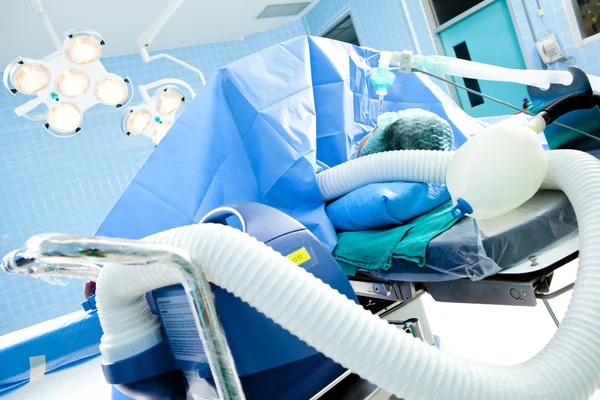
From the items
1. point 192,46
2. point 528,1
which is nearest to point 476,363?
point 528,1

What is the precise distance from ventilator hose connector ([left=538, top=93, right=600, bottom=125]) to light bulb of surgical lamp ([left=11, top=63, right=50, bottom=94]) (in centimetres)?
232

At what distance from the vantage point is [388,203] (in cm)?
87

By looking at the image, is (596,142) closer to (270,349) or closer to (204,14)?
(270,349)

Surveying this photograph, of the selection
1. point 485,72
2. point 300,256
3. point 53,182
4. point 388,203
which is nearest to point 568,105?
point 485,72

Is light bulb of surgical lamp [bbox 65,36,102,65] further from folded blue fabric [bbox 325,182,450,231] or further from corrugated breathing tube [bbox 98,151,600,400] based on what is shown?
corrugated breathing tube [bbox 98,151,600,400]

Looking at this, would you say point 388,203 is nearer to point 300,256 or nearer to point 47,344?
point 300,256

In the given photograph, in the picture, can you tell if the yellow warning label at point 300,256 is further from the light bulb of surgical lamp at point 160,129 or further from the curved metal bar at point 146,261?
the light bulb of surgical lamp at point 160,129

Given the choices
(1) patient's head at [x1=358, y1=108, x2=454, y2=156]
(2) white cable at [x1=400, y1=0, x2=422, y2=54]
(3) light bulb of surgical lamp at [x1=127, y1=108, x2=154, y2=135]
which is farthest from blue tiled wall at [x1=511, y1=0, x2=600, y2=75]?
(3) light bulb of surgical lamp at [x1=127, y1=108, x2=154, y2=135]

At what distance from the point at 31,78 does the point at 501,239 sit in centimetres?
236

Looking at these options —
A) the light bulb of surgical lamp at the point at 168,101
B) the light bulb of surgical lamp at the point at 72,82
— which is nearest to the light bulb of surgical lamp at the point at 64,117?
the light bulb of surgical lamp at the point at 72,82

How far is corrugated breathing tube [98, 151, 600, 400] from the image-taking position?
478 mm

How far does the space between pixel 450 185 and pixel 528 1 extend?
3303 mm

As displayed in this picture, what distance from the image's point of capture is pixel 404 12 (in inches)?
174

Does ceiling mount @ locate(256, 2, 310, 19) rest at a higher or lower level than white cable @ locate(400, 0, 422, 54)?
higher
